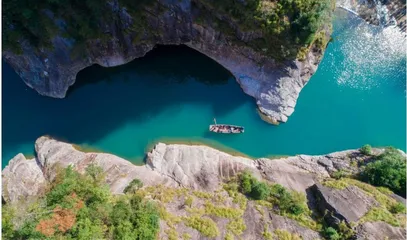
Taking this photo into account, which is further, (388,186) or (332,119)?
(332,119)

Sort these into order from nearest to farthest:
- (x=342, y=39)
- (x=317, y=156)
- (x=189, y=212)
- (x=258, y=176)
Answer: (x=189, y=212) < (x=258, y=176) < (x=317, y=156) < (x=342, y=39)

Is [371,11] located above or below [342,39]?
above

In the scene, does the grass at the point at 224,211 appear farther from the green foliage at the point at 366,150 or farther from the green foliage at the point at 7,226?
the green foliage at the point at 7,226

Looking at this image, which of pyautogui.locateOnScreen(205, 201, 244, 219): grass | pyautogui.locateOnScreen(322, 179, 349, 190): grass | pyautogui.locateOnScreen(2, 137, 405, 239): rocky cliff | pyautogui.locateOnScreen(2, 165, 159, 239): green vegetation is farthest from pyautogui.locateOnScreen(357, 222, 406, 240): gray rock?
pyautogui.locateOnScreen(2, 165, 159, 239): green vegetation

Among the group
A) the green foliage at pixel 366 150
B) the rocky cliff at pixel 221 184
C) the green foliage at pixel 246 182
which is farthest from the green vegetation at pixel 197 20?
the green foliage at pixel 246 182

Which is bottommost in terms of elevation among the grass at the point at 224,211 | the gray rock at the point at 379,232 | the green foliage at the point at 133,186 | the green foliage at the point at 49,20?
the gray rock at the point at 379,232

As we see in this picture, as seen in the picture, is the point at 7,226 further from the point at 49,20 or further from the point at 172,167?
the point at 49,20

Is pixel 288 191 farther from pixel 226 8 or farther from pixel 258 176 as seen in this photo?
pixel 226 8

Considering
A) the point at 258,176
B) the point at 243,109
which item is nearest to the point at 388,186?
the point at 258,176
